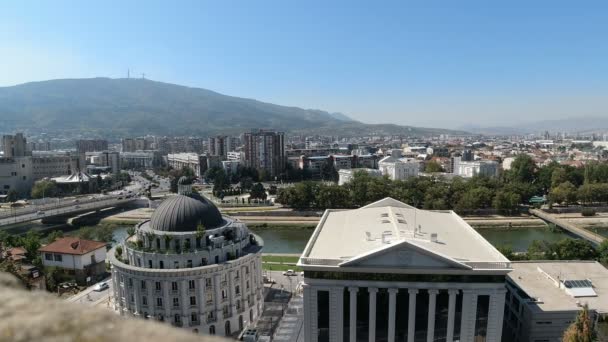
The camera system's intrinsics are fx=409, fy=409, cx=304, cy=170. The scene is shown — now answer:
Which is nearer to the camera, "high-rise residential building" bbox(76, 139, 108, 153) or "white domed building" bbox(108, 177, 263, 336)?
"white domed building" bbox(108, 177, 263, 336)

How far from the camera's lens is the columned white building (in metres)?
16.4

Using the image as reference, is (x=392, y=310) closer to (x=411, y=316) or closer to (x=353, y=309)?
(x=411, y=316)

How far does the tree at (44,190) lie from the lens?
61347 mm

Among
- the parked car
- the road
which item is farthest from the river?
the road

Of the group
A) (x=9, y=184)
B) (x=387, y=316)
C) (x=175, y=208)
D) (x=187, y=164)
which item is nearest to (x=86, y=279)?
(x=175, y=208)

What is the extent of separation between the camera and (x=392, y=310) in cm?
A: 1677

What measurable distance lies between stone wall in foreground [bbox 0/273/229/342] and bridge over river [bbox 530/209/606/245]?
40.2 m

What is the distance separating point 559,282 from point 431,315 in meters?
9.15

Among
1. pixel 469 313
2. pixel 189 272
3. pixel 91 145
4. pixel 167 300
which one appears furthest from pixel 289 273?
pixel 91 145

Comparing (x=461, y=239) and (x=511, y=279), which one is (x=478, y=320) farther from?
(x=511, y=279)

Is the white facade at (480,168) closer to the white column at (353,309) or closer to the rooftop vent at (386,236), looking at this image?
the rooftop vent at (386,236)

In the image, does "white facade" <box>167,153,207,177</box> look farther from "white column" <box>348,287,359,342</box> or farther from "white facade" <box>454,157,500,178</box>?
"white column" <box>348,287,359,342</box>

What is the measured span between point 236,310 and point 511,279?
14673 mm

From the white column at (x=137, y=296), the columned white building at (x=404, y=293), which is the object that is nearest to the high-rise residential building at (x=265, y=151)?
the white column at (x=137, y=296)
